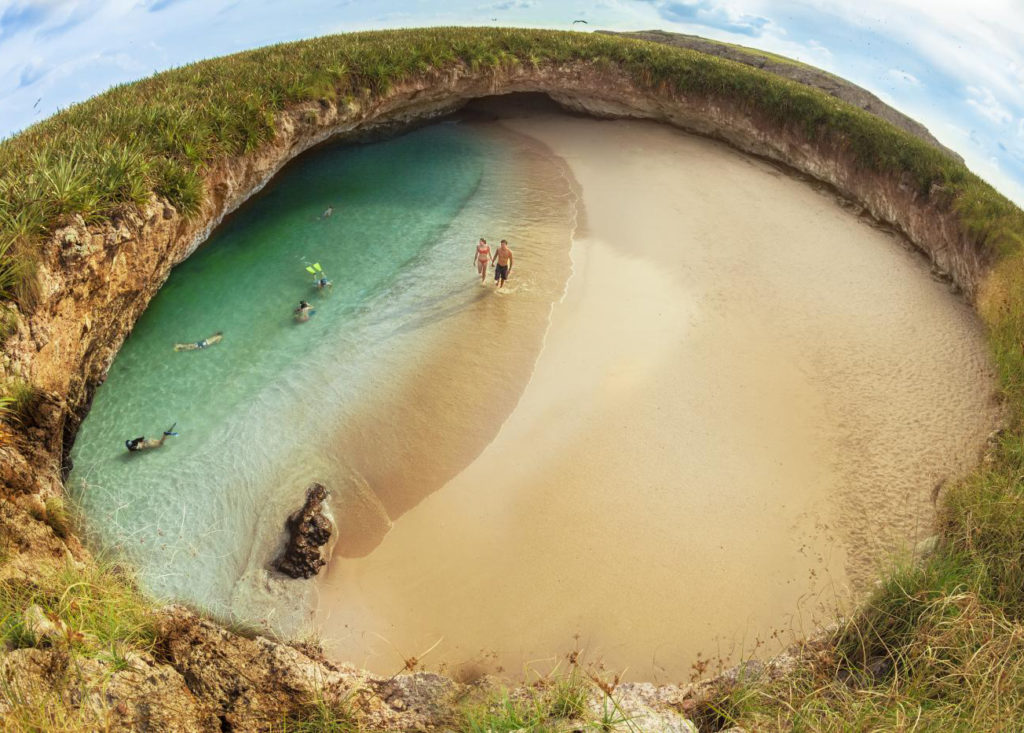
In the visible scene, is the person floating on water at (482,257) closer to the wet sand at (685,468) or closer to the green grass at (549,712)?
the wet sand at (685,468)

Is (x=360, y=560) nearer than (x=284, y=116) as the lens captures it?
Yes

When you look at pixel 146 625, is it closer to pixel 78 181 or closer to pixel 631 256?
pixel 78 181

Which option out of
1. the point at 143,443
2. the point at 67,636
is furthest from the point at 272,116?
the point at 67,636

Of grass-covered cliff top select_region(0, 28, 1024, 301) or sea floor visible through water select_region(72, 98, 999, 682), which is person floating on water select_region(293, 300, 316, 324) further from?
grass-covered cliff top select_region(0, 28, 1024, 301)

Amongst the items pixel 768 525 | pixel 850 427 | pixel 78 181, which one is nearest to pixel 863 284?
pixel 850 427

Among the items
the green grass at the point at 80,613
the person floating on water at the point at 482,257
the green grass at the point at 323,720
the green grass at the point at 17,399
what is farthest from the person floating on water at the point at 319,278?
the green grass at the point at 323,720

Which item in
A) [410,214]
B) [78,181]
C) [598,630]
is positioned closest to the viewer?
[598,630]

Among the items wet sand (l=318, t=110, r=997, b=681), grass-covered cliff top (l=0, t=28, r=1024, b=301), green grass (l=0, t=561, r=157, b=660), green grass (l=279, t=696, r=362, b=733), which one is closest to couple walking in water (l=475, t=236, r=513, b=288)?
wet sand (l=318, t=110, r=997, b=681)

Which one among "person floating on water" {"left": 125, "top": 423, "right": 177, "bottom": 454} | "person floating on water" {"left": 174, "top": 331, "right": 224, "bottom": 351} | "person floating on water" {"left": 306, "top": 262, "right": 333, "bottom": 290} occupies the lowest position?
"person floating on water" {"left": 125, "top": 423, "right": 177, "bottom": 454}
